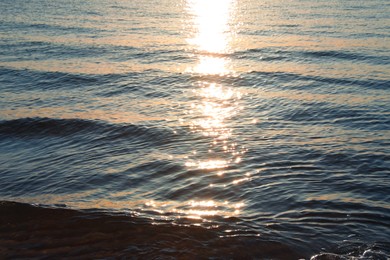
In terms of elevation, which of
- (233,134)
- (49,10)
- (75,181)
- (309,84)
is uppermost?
(49,10)

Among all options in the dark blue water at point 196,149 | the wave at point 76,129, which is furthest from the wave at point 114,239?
the wave at point 76,129

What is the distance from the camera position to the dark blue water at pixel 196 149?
8016 millimetres

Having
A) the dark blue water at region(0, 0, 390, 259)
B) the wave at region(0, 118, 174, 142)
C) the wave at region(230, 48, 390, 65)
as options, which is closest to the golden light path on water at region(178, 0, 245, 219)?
the dark blue water at region(0, 0, 390, 259)

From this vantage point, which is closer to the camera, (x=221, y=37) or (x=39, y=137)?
(x=39, y=137)

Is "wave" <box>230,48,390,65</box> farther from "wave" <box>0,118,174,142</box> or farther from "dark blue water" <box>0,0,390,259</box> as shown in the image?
"wave" <box>0,118,174,142</box>

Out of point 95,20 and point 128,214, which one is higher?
point 95,20

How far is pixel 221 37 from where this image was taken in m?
33.7

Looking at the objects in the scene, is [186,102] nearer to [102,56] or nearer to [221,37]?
[102,56]

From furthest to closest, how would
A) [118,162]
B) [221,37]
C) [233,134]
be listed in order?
1. [221,37]
2. [233,134]
3. [118,162]

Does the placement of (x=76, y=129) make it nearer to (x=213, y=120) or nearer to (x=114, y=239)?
(x=213, y=120)

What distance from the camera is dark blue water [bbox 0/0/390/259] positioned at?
26.3 ft

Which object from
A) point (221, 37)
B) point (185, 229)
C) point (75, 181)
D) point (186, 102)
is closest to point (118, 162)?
point (75, 181)

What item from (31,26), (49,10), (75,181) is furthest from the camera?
(49,10)

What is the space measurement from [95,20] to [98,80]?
73.4ft
